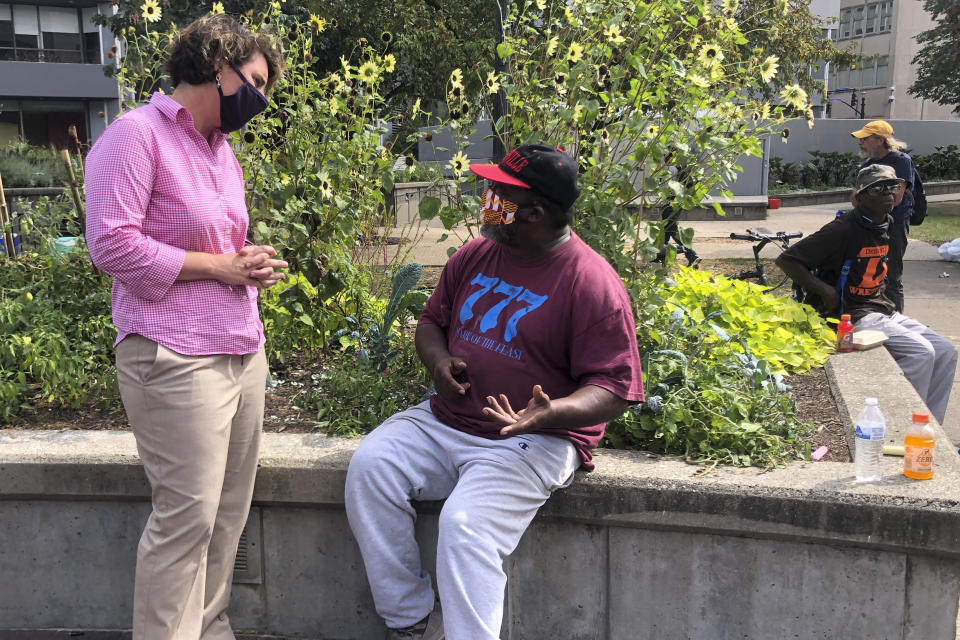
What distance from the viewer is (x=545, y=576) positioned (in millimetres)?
3264

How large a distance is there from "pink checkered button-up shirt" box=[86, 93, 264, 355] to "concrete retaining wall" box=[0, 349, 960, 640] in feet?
2.37

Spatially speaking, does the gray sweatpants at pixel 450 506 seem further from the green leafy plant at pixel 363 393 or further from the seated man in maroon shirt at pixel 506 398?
the green leafy plant at pixel 363 393

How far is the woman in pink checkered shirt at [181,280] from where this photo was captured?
8.66ft

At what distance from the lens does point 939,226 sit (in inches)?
678

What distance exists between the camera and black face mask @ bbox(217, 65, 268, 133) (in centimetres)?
279

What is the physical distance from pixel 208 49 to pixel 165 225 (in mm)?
507

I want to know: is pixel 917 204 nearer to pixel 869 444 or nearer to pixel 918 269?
pixel 918 269

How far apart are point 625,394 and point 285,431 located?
1500 millimetres

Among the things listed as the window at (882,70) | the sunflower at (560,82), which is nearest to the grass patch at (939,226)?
the sunflower at (560,82)

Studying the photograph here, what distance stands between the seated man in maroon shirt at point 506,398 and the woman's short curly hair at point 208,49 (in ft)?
2.72

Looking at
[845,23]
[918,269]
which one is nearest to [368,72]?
[918,269]

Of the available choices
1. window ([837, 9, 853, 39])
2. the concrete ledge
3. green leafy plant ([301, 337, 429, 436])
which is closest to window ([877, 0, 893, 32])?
window ([837, 9, 853, 39])

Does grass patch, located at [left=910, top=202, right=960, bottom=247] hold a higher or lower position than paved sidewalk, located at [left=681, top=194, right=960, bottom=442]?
higher

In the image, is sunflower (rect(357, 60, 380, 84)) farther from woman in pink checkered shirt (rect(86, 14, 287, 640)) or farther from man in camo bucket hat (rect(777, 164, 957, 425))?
man in camo bucket hat (rect(777, 164, 957, 425))
